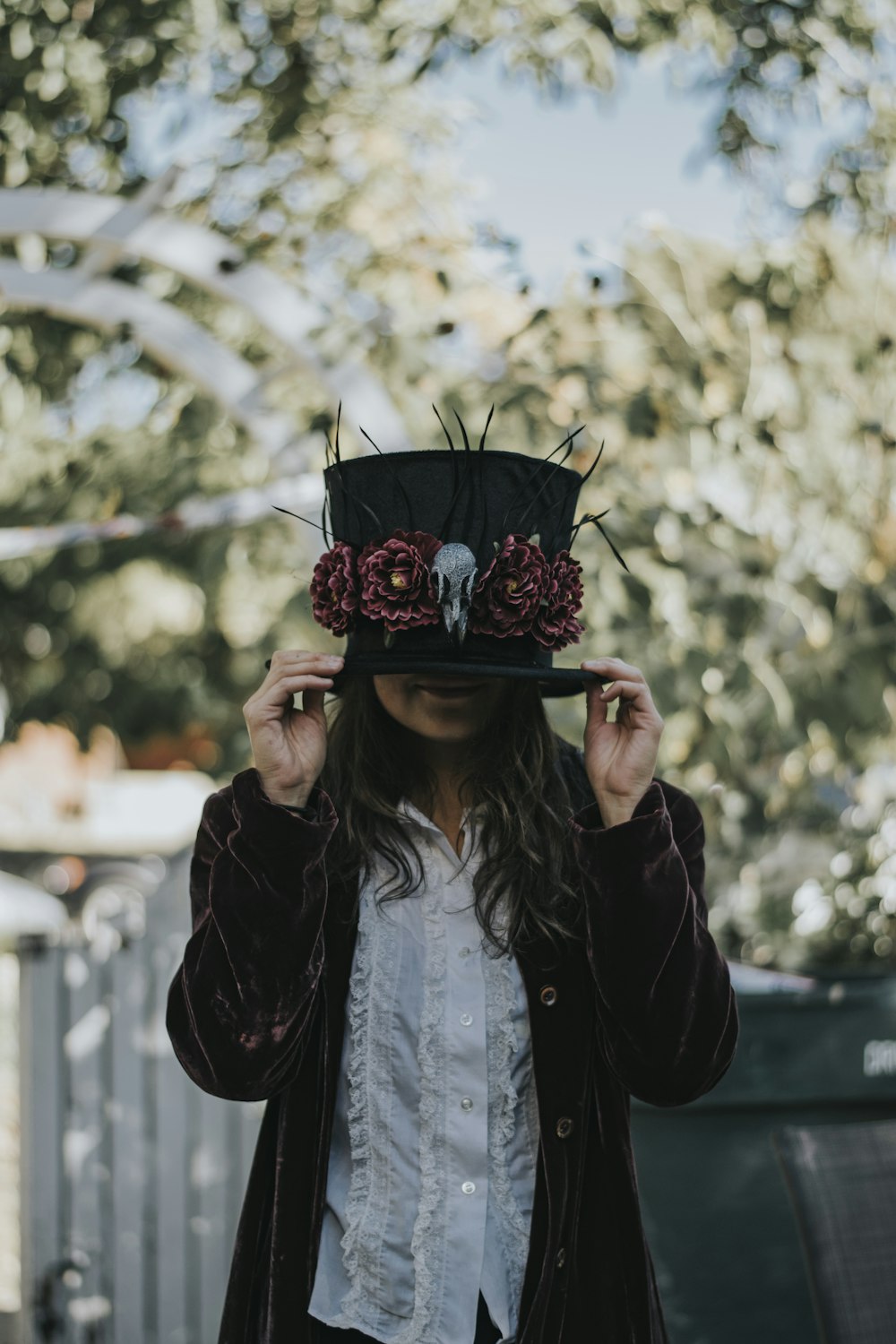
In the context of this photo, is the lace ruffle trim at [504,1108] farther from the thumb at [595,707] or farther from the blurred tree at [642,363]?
the blurred tree at [642,363]

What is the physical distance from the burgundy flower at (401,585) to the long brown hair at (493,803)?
0.21 m

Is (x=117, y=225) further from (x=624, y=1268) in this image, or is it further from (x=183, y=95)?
(x=624, y=1268)

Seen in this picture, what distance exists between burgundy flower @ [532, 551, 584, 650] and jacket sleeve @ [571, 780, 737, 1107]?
0.76 feet

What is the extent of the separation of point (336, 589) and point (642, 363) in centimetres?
236

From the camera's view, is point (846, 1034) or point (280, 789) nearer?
point (280, 789)

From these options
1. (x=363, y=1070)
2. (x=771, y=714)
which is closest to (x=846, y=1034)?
(x=771, y=714)

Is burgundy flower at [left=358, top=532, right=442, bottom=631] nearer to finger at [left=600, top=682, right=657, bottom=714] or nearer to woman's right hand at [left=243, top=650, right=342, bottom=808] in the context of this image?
woman's right hand at [left=243, top=650, right=342, bottom=808]

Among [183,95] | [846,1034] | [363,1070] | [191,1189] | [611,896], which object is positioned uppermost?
[183,95]

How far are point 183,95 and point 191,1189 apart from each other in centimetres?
339

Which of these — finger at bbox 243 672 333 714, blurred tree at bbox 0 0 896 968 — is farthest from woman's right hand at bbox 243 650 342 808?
blurred tree at bbox 0 0 896 968

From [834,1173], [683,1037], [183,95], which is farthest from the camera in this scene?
[183,95]

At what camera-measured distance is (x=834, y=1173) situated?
75.0 inches

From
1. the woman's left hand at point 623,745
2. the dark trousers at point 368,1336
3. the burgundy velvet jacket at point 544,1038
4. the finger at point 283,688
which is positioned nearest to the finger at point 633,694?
the woman's left hand at point 623,745

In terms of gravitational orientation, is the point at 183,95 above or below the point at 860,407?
above
